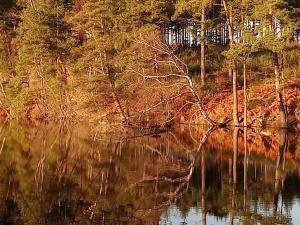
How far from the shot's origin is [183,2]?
3159cm

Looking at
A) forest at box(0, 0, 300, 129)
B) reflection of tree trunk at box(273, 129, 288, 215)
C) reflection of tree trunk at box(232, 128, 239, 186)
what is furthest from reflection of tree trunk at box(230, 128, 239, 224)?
forest at box(0, 0, 300, 129)

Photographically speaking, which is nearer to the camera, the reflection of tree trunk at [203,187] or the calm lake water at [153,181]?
the reflection of tree trunk at [203,187]

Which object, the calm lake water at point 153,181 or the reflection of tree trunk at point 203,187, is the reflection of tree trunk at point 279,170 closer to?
the calm lake water at point 153,181

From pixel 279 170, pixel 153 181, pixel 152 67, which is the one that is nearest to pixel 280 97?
pixel 152 67

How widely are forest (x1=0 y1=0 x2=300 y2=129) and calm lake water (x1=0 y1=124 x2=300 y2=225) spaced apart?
5.95m

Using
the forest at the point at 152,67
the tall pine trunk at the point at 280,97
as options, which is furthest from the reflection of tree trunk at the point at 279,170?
the forest at the point at 152,67

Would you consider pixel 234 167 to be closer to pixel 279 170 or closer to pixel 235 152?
pixel 279 170

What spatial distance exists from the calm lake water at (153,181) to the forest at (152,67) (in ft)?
19.5

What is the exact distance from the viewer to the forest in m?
31.4

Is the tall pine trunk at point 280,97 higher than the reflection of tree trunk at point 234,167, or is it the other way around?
the tall pine trunk at point 280,97

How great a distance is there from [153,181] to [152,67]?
20259 millimetres

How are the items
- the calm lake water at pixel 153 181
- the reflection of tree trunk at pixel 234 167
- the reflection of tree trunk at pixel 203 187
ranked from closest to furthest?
the reflection of tree trunk at pixel 203 187 → the calm lake water at pixel 153 181 → the reflection of tree trunk at pixel 234 167

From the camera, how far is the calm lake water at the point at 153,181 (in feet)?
41.1

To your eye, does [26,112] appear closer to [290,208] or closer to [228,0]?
[228,0]
